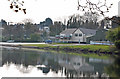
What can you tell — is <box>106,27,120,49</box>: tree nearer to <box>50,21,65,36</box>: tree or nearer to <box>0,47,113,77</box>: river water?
<box>0,47,113,77</box>: river water

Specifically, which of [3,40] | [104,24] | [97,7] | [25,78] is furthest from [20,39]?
[97,7]

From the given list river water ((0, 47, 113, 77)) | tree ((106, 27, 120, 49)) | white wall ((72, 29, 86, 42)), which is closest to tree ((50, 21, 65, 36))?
white wall ((72, 29, 86, 42))

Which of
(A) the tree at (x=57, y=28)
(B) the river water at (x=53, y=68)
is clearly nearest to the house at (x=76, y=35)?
(A) the tree at (x=57, y=28)

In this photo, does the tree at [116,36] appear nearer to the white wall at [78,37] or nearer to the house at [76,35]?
the house at [76,35]

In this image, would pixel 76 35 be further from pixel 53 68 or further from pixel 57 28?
pixel 53 68

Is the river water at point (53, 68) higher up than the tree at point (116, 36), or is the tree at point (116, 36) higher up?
the tree at point (116, 36)

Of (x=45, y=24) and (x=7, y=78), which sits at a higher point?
(x=45, y=24)

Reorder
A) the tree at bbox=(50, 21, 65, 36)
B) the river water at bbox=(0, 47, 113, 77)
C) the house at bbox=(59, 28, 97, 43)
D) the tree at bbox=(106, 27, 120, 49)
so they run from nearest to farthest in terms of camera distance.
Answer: the river water at bbox=(0, 47, 113, 77), the tree at bbox=(106, 27, 120, 49), the house at bbox=(59, 28, 97, 43), the tree at bbox=(50, 21, 65, 36)

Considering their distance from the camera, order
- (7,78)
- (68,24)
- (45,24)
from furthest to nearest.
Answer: (45,24)
(68,24)
(7,78)

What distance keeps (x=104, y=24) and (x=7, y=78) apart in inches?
2502

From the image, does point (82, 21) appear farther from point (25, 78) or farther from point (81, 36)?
point (25, 78)

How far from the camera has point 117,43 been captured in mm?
32125

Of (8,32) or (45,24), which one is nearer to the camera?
(8,32)

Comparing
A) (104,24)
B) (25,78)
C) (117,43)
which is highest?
(104,24)
